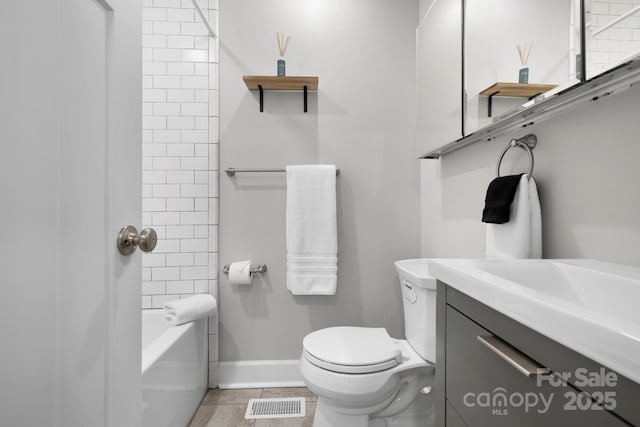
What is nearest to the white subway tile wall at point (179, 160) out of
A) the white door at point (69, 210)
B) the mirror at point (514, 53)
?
the white door at point (69, 210)

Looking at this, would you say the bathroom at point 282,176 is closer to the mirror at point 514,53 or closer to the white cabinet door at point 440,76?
the white cabinet door at point 440,76

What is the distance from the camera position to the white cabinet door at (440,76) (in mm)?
1188

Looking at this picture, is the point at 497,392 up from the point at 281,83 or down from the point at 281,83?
down

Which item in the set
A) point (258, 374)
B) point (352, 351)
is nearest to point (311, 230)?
point (352, 351)

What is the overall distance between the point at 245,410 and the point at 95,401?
1156 millimetres

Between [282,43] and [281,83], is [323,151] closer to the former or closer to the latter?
[281,83]

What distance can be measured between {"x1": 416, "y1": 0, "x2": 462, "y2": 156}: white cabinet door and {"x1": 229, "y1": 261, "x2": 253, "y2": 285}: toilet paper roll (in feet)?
3.74

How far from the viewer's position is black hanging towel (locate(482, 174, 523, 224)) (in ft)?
3.00

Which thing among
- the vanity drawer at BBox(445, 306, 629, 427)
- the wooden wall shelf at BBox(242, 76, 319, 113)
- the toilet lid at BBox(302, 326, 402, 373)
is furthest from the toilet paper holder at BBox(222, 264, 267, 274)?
the vanity drawer at BBox(445, 306, 629, 427)

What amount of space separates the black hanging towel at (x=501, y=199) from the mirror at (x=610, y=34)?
1.14 feet

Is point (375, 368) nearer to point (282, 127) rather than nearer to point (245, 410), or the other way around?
point (245, 410)

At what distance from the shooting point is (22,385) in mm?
422

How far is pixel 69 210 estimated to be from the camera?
1.67ft

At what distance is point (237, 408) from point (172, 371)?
1.58 ft
